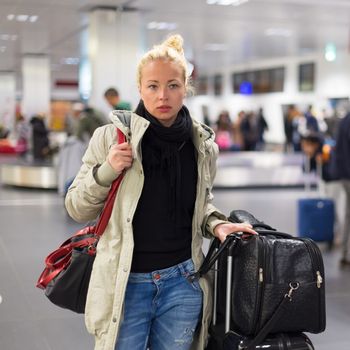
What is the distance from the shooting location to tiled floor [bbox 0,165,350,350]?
461 cm

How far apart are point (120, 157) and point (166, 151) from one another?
0.21m

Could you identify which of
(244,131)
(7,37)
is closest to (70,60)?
(244,131)

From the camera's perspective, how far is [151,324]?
2.38 m

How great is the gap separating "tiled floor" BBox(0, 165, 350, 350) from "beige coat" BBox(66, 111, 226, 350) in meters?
2.35

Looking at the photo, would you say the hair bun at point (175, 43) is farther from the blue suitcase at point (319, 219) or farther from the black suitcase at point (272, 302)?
the blue suitcase at point (319, 219)

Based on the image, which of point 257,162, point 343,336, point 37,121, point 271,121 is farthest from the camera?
point 271,121

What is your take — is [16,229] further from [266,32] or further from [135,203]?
[266,32]

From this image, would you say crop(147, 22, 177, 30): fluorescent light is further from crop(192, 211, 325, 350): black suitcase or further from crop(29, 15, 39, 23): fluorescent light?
crop(192, 211, 325, 350): black suitcase

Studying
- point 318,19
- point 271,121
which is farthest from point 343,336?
point 271,121

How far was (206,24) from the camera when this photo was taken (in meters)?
17.1

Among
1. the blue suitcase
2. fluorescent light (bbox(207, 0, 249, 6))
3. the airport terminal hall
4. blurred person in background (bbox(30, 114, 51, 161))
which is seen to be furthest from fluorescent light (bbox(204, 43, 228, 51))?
the blue suitcase

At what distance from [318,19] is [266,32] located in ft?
10.5

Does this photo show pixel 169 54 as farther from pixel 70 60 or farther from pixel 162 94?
pixel 70 60

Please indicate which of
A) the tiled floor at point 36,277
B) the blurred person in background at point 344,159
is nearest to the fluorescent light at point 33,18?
the tiled floor at point 36,277
